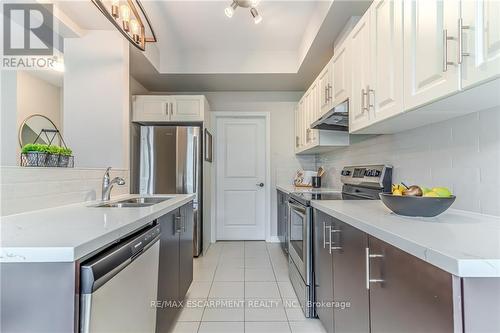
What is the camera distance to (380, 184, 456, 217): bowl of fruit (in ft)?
3.41

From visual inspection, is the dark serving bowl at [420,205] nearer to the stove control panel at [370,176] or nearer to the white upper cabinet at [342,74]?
the stove control panel at [370,176]

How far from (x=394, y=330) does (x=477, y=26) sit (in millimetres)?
1035

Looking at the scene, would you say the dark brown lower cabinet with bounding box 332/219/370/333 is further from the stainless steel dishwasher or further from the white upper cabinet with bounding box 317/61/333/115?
the white upper cabinet with bounding box 317/61/333/115

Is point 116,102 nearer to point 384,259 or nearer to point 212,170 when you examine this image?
point 212,170

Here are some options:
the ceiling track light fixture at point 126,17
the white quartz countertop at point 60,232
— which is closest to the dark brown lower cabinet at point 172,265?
the white quartz countertop at point 60,232

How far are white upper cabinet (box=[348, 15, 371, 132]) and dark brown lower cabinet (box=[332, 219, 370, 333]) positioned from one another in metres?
0.75

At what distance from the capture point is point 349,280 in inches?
49.7

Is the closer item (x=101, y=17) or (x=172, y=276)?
(x=172, y=276)

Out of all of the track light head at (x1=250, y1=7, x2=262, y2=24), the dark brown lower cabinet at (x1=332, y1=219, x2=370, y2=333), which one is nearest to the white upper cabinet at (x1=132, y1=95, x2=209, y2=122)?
the track light head at (x1=250, y1=7, x2=262, y2=24)

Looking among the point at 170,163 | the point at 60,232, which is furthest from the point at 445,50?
the point at 170,163

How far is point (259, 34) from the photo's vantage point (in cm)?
295

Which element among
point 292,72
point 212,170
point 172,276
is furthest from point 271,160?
point 172,276

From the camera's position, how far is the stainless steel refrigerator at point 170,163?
10.9 feet

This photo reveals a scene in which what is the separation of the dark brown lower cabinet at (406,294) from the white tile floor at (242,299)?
3.32ft
